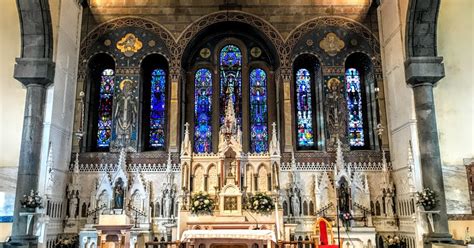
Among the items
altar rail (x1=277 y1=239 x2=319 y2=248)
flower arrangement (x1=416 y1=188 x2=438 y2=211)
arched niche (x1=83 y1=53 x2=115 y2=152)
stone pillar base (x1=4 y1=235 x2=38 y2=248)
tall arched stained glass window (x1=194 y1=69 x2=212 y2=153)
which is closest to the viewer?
altar rail (x1=277 y1=239 x2=319 y2=248)

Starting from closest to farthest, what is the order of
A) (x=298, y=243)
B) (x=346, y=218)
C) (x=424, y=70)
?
(x=298, y=243) → (x=346, y=218) → (x=424, y=70)

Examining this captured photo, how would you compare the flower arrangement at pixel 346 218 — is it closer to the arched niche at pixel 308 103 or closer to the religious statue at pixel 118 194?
the arched niche at pixel 308 103

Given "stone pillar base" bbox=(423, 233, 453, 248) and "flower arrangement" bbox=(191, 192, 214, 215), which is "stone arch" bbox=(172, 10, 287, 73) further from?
"stone pillar base" bbox=(423, 233, 453, 248)

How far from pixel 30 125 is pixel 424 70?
525 inches

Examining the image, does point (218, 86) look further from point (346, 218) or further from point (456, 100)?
point (456, 100)

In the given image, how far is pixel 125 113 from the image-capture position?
671 inches

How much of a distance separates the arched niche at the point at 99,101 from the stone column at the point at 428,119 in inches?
459

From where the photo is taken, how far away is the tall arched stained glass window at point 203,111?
17719 millimetres

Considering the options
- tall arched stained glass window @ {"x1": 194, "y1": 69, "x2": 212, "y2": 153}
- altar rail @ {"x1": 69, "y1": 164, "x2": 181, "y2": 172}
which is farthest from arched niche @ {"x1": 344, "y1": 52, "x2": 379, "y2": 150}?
altar rail @ {"x1": 69, "y1": 164, "x2": 181, "y2": 172}

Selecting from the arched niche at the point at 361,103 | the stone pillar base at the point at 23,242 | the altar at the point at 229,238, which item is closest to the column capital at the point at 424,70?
the arched niche at the point at 361,103

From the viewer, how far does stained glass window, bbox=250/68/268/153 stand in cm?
1773

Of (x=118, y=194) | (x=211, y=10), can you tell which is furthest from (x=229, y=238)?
(x=211, y=10)

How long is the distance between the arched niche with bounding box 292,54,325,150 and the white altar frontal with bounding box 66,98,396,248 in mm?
1288

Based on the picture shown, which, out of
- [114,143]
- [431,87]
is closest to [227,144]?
[114,143]
